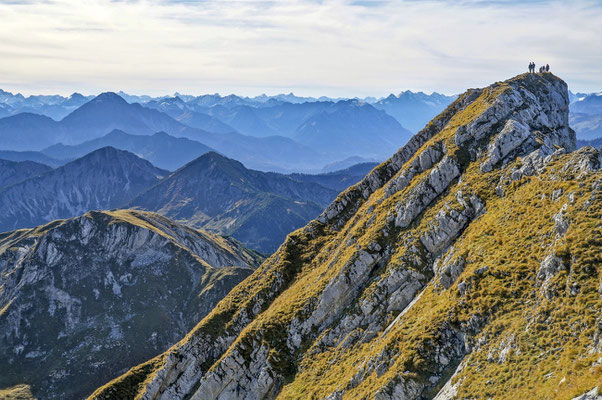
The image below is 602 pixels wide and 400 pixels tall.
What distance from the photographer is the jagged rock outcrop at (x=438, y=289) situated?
33.2 meters

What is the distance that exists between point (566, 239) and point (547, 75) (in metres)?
80.4

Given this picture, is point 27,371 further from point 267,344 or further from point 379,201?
point 379,201

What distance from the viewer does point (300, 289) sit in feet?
210

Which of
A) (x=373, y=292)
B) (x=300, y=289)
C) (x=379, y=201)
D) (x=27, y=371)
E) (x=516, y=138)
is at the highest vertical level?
(x=516, y=138)

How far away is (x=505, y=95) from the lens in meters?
68.9

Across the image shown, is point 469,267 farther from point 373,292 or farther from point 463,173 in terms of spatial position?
point 463,173

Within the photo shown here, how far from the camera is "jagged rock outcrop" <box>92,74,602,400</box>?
33.2m

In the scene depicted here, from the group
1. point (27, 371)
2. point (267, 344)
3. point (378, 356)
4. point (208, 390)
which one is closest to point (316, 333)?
point (267, 344)

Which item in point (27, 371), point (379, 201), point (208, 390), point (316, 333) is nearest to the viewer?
point (316, 333)

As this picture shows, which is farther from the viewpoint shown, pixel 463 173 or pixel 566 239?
pixel 463 173

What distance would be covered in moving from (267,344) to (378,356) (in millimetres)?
20166

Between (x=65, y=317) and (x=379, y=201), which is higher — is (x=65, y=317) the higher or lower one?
the lower one

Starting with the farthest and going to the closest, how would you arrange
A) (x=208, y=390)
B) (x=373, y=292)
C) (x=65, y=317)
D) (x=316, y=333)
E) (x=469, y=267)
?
1. (x=65, y=317)
2. (x=208, y=390)
3. (x=316, y=333)
4. (x=373, y=292)
5. (x=469, y=267)

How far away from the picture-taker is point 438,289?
4512 cm
